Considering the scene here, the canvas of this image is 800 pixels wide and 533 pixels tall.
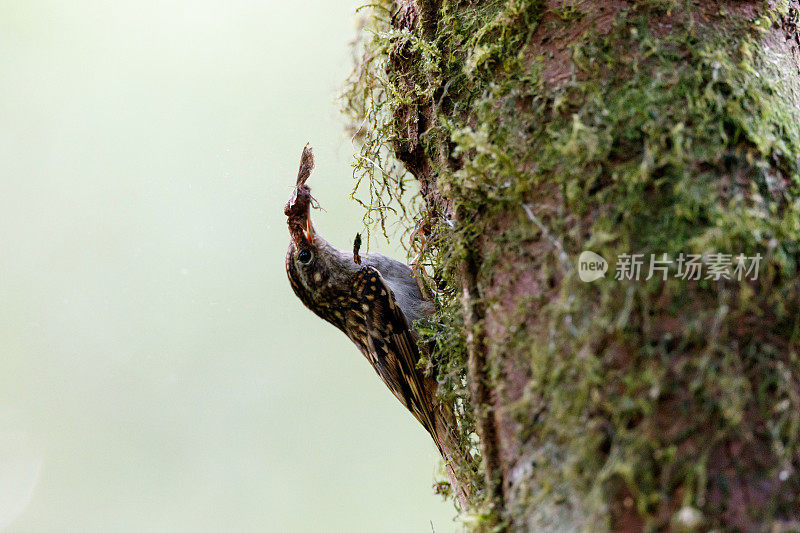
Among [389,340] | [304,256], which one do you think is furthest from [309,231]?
[389,340]

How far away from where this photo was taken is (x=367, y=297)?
2895mm

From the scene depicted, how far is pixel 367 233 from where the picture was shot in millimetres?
2668

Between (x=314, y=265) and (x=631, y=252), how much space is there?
188cm

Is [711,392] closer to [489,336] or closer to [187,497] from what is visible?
[489,336]

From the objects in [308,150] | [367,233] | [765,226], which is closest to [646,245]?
[765,226]

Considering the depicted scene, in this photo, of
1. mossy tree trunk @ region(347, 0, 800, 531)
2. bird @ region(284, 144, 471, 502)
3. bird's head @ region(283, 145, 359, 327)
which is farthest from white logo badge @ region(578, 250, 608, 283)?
bird's head @ region(283, 145, 359, 327)

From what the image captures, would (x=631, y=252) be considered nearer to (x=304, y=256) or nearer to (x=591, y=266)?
(x=591, y=266)

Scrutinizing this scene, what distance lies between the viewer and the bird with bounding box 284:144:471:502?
2.69 metres

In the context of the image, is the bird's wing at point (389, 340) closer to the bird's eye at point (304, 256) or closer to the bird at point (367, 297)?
the bird at point (367, 297)

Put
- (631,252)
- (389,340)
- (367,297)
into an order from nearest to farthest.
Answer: (631,252) → (389,340) → (367,297)

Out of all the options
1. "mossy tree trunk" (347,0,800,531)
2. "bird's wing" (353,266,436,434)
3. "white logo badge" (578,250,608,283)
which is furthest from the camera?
"bird's wing" (353,266,436,434)

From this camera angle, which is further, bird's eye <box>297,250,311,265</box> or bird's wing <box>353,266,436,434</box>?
bird's eye <box>297,250,311,265</box>

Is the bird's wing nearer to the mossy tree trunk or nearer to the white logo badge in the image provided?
the mossy tree trunk

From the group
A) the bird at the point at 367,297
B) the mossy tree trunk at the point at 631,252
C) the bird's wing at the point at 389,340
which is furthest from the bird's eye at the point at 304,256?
the mossy tree trunk at the point at 631,252
